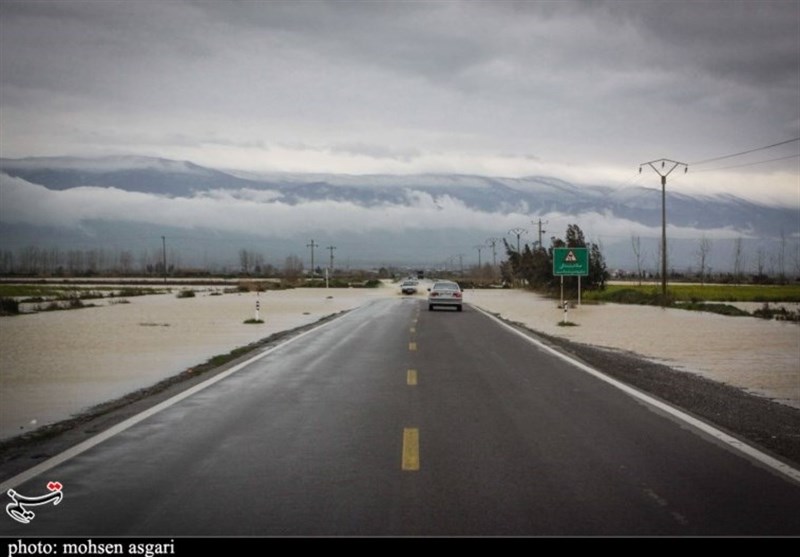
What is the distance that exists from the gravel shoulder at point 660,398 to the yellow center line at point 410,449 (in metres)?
3.91

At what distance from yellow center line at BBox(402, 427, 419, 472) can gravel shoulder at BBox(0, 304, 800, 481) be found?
3912mm

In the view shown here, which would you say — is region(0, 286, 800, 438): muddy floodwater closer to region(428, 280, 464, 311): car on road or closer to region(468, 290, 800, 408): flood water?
region(468, 290, 800, 408): flood water

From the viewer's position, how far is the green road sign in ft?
149

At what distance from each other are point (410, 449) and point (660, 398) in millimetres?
6019

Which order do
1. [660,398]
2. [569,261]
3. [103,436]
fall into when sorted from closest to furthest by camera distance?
[103,436] → [660,398] → [569,261]

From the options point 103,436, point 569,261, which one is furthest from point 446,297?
point 103,436

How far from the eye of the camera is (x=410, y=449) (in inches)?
343

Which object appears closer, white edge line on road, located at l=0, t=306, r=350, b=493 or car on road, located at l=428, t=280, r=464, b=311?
white edge line on road, located at l=0, t=306, r=350, b=493

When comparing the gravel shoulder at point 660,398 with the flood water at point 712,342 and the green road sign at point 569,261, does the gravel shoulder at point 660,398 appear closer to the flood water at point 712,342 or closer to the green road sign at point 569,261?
the flood water at point 712,342

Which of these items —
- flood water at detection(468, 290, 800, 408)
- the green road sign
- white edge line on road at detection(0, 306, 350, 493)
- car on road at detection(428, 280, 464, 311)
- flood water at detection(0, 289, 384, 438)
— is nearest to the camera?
white edge line on road at detection(0, 306, 350, 493)

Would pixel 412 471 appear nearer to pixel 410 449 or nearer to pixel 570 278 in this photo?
pixel 410 449

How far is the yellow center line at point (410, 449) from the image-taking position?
7.88 m

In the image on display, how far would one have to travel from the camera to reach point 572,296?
69062 mm

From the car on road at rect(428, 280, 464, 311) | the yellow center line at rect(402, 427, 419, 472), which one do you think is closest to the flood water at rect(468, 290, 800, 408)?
the car on road at rect(428, 280, 464, 311)
